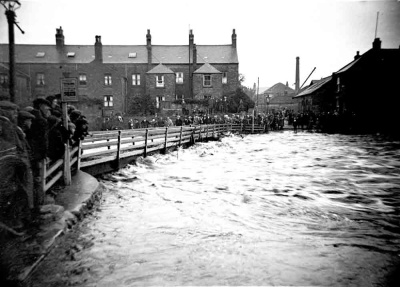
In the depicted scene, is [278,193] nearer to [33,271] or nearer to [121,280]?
[121,280]

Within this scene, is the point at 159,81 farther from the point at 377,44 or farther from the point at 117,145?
the point at 117,145

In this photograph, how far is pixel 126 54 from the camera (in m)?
47.6

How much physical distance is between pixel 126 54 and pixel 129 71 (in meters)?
3.72

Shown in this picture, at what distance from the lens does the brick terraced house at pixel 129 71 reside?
1598 inches

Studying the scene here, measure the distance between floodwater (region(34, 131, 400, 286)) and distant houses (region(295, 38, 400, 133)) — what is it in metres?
20.7

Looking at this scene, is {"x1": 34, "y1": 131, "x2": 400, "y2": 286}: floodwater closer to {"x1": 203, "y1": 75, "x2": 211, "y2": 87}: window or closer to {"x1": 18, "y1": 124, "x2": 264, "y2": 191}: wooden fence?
{"x1": 18, "y1": 124, "x2": 264, "y2": 191}: wooden fence

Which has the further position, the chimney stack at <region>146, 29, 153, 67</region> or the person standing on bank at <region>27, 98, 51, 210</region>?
the chimney stack at <region>146, 29, 153, 67</region>

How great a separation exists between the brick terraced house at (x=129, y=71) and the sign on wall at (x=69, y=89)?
31.4 m

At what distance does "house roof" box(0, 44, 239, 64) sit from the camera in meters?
44.1

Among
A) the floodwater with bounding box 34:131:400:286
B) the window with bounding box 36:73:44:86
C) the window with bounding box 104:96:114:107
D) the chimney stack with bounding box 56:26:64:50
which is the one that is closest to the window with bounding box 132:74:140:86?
the window with bounding box 104:96:114:107

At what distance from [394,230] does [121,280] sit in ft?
15.5

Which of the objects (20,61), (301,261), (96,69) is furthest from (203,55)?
(301,261)

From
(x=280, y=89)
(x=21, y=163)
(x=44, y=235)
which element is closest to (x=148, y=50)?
(x=21, y=163)

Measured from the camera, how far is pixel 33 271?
130 inches
